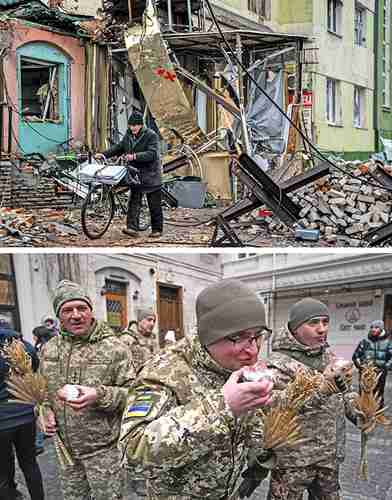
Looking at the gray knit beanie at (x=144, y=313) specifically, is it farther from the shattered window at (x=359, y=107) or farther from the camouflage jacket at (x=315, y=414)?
the shattered window at (x=359, y=107)

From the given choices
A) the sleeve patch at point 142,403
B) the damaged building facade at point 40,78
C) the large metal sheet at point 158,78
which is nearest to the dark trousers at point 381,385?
the sleeve patch at point 142,403

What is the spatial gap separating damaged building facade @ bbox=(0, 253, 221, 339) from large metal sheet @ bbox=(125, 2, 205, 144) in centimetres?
576

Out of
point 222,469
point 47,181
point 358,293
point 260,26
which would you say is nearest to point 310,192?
point 47,181

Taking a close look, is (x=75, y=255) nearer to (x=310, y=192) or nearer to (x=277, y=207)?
(x=277, y=207)

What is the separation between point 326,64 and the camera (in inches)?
532

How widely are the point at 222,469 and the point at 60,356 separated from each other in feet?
3.14

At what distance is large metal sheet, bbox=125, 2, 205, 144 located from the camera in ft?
26.1

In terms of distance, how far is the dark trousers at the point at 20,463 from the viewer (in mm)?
2578

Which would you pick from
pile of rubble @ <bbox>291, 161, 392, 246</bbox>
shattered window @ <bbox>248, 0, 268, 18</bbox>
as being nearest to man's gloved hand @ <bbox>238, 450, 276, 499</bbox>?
pile of rubble @ <bbox>291, 161, 392, 246</bbox>

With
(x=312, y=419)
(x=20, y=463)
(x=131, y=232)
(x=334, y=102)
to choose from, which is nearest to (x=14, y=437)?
(x=20, y=463)

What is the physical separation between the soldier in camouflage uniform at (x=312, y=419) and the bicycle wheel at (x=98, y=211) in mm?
3056

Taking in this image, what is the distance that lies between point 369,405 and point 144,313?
82 cm

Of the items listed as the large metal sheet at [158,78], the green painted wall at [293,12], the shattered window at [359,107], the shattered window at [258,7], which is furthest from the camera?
the shattered window at [359,107]

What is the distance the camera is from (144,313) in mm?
2564
